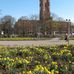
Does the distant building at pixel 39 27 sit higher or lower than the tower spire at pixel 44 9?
lower

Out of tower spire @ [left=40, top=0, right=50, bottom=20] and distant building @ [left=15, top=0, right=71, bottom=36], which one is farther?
tower spire @ [left=40, top=0, right=50, bottom=20]

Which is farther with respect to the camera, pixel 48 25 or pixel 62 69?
pixel 48 25

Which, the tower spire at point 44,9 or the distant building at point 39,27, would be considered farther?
the tower spire at point 44,9

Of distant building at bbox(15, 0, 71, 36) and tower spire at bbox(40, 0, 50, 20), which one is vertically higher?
tower spire at bbox(40, 0, 50, 20)

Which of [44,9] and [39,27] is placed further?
[44,9]

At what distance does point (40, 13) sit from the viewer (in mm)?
112062

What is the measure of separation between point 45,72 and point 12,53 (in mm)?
4876

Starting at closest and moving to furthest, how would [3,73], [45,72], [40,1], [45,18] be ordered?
[45,72], [3,73], [45,18], [40,1]

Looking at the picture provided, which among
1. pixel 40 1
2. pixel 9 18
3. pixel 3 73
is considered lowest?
pixel 3 73

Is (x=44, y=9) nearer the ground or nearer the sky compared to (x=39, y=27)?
nearer the sky

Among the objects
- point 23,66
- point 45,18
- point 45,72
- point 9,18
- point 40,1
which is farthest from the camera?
point 40,1

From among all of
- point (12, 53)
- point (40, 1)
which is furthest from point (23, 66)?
point (40, 1)

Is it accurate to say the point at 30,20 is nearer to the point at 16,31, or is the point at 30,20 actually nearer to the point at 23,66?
the point at 16,31

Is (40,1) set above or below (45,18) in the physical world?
above
